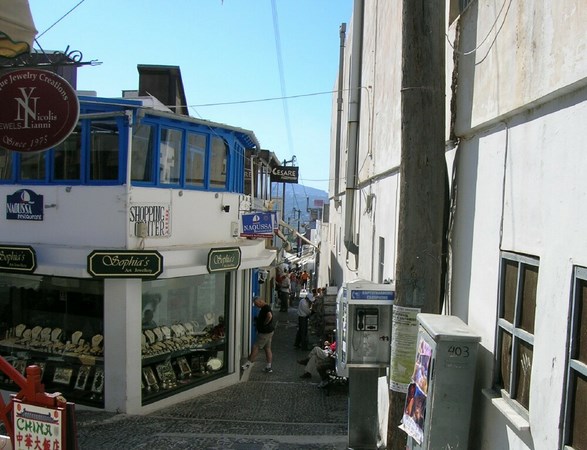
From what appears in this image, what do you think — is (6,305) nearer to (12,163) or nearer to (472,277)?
(12,163)

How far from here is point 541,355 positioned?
2.95 metres

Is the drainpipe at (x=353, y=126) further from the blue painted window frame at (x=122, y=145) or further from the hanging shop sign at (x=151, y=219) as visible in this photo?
the hanging shop sign at (x=151, y=219)

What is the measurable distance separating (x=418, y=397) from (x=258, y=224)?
24.3 feet

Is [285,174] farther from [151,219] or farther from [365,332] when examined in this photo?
[365,332]

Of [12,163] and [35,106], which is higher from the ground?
[35,106]

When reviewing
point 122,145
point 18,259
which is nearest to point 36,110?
point 122,145

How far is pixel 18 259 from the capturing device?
888 cm

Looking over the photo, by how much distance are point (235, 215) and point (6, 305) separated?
459 cm

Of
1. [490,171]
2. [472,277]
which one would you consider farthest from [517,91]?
[472,277]

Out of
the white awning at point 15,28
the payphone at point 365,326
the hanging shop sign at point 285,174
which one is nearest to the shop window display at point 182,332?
the white awning at point 15,28

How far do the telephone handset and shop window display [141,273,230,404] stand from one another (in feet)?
15.5

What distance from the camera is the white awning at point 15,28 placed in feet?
19.9

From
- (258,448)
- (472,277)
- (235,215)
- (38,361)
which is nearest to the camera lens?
(472,277)

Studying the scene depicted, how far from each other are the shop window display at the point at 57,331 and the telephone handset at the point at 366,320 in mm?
5041
